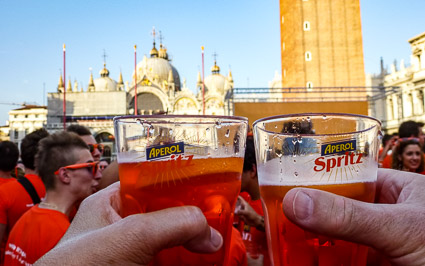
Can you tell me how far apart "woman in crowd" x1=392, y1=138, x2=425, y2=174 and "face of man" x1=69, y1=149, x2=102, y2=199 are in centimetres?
397

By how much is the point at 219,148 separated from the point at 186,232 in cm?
20

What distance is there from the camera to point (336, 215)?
0.73 m

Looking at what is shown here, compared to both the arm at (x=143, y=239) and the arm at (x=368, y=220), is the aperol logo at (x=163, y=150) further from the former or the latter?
the arm at (x=368, y=220)

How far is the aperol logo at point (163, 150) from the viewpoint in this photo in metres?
0.76

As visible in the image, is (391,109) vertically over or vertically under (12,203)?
over

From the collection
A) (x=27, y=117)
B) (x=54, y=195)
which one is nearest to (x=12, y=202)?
(x=54, y=195)

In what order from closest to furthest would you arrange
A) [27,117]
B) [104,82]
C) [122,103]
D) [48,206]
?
[48,206]
[122,103]
[104,82]
[27,117]

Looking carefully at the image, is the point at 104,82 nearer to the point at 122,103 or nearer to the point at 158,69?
the point at 158,69

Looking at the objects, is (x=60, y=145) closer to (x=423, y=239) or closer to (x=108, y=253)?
(x=108, y=253)

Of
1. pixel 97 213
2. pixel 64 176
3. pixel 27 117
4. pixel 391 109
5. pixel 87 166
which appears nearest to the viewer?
pixel 97 213

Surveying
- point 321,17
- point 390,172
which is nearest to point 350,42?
point 321,17

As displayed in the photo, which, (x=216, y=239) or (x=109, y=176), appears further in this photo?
(x=109, y=176)

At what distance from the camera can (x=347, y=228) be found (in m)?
0.74

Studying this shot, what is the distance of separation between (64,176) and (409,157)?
4277 mm
